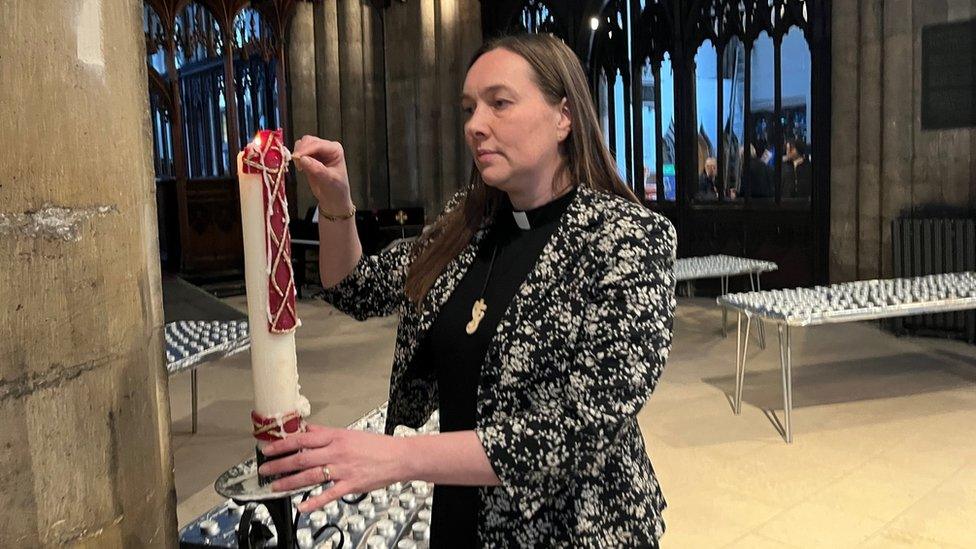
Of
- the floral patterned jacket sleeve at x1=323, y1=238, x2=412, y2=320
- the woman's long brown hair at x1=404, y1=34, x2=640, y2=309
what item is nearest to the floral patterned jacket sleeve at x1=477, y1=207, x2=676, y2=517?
the woman's long brown hair at x1=404, y1=34, x2=640, y2=309

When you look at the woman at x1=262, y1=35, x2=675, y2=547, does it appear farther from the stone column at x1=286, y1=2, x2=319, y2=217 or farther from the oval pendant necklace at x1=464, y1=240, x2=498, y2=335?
the stone column at x1=286, y1=2, x2=319, y2=217

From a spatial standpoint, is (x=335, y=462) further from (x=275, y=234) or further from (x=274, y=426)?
(x=275, y=234)

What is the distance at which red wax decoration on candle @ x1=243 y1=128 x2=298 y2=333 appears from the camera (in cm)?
83

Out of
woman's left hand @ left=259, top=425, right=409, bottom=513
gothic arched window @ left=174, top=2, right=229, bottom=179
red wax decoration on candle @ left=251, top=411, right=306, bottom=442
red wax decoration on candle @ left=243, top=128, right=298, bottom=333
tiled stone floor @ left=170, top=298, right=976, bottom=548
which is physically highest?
gothic arched window @ left=174, top=2, right=229, bottom=179

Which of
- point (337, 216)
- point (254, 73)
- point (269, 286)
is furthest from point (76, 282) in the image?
point (254, 73)

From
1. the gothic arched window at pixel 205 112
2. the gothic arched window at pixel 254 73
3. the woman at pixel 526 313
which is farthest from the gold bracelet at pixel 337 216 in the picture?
the gothic arched window at pixel 205 112

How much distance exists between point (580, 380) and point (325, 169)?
44 cm

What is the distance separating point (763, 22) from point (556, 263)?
8.34m

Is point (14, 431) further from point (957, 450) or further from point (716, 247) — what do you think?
point (716, 247)

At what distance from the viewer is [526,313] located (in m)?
1.31

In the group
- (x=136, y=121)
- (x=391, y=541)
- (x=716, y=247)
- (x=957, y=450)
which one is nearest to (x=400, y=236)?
(x=716, y=247)

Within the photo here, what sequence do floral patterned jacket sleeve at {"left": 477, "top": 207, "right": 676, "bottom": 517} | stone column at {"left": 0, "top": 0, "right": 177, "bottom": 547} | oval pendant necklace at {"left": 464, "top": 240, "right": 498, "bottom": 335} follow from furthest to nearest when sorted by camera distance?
oval pendant necklace at {"left": 464, "top": 240, "right": 498, "bottom": 335}, floral patterned jacket sleeve at {"left": 477, "top": 207, "right": 676, "bottom": 517}, stone column at {"left": 0, "top": 0, "right": 177, "bottom": 547}

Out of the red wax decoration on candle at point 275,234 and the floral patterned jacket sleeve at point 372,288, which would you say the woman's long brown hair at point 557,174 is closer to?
the floral patterned jacket sleeve at point 372,288

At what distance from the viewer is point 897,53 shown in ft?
24.1
